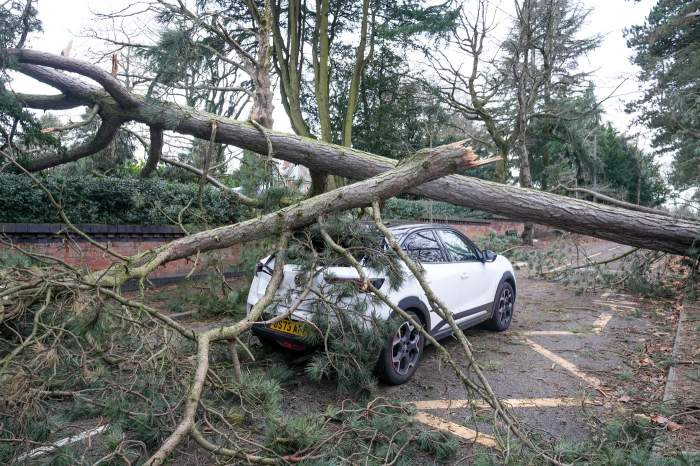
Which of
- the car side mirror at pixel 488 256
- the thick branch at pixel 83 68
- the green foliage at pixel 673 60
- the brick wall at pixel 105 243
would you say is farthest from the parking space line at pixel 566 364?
the green foliage at pixel 673 60

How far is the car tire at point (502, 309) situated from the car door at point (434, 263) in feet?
3.92

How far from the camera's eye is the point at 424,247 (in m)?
4.72

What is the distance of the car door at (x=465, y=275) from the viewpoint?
4914mm

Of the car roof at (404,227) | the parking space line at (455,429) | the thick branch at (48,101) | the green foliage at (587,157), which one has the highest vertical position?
the green foliage at (587,157)

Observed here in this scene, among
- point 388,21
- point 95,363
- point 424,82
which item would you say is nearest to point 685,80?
point 424,82

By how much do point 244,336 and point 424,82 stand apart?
13775 millimetres

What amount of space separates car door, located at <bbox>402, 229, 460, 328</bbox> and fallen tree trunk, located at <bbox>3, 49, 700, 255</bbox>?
627mm

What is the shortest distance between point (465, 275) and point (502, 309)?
135 centimetres

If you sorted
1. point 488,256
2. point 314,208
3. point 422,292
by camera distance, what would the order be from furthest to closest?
point 488,256, point 422,292, point 314,208

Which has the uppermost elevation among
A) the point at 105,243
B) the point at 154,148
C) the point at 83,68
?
the point at 83,68

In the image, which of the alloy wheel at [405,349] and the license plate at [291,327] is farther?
the alloy wheel at [405,349]

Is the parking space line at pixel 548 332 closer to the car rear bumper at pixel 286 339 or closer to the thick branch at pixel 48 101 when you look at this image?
the car rear bumper at pixel 286 339

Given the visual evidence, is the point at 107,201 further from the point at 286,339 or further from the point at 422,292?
the point at 422,292

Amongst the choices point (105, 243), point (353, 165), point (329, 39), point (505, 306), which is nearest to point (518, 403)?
point (505, 306)
